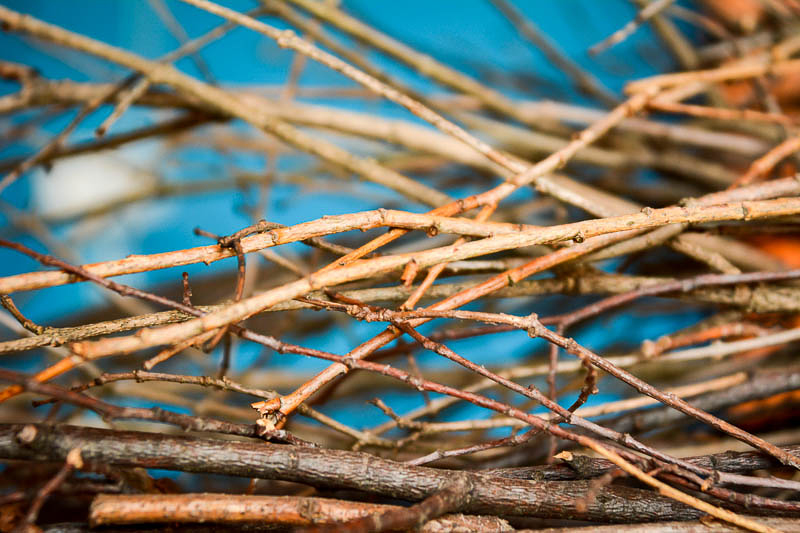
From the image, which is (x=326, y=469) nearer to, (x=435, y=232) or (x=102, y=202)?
(x=435, y=232)

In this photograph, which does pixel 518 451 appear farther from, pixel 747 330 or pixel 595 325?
pixel 595 325

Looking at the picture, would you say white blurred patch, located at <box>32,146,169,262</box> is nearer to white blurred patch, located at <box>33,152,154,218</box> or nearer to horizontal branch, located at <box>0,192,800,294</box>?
white blurred patch, located at <box>33,152,154,218</box>

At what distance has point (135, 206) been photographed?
986mm

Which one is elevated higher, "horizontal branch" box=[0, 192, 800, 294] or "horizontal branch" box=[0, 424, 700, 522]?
"horizontal branch" box=[0, 192, 800, 294]

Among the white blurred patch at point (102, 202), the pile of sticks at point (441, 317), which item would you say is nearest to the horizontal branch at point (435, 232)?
the pile of sticks at point (441, 317)

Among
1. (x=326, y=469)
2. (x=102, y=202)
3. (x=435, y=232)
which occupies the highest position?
(x=102, y=202)

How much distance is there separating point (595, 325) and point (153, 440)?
2.23 feet

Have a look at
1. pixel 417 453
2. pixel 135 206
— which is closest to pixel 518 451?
pixel 417 453

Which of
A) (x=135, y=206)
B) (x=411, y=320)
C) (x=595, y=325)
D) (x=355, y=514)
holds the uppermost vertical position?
(x=135, y=206)

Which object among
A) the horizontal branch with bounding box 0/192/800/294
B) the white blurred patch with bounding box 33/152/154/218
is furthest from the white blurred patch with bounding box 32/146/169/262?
the horizontal branch with bounding box 0/192/800/294

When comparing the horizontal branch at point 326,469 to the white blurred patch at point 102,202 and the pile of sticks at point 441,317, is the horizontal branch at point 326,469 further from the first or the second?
the white blurred patch at point 102,202

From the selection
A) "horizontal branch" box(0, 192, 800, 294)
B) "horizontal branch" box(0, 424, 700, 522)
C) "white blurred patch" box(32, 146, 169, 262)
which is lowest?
"horizontal branch" box(0, 424, 700, 522)

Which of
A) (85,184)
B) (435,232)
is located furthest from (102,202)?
(435,232)

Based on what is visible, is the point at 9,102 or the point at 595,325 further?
the point at 595,325
